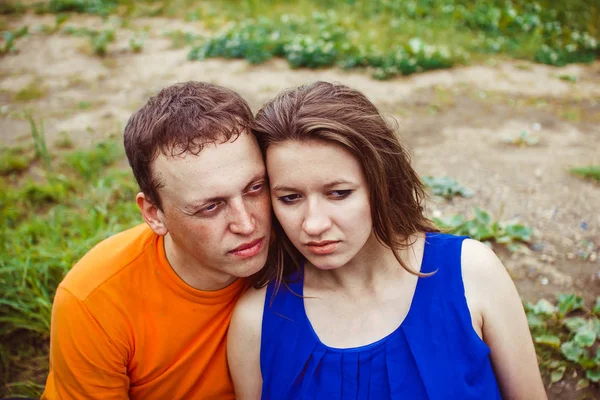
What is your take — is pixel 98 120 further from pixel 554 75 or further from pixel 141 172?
pixel 554 75

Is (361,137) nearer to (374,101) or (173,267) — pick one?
(173,267)

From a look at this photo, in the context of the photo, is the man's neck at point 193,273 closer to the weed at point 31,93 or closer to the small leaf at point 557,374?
the small leaf at point 557,374

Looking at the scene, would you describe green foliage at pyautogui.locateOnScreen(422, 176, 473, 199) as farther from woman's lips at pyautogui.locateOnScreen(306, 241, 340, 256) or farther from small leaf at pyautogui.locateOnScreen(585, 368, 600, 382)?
woman's lips at pyautogui.locateOnScreen(306, 241, 340, 256)

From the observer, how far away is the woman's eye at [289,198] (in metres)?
1.85

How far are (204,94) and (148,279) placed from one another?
0.77 m

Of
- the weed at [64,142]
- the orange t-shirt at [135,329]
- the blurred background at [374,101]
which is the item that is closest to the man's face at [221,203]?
the orange t-shirt at [135,329]

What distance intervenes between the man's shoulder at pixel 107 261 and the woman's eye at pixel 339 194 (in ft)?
2.78

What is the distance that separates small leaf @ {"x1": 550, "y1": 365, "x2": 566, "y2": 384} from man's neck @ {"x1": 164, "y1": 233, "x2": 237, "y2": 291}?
1.69 meters

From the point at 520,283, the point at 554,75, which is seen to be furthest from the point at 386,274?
the point at 554,75

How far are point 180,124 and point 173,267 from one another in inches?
23.5

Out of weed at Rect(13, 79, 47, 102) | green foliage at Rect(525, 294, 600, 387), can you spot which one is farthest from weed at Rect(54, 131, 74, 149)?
green foliage at Rect(525, 294, 600, 387)

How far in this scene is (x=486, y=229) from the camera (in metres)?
3.34

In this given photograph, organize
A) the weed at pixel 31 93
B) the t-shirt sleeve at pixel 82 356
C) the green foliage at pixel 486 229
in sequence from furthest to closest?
the weed at pixel 31 93
the green foliage at pixel 486 229
the t-shirt sleeve at pixel 82 356

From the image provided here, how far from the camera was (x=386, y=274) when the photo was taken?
2.03m
